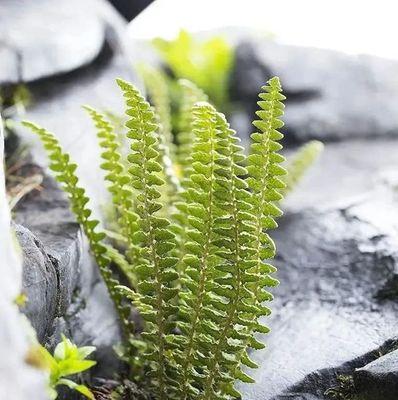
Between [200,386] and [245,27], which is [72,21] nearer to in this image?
[200,386]

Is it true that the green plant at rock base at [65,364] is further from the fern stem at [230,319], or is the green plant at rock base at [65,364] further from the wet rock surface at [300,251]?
the fern stem at [230,319]

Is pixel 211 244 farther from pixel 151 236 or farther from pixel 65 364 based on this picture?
pixel 65 364

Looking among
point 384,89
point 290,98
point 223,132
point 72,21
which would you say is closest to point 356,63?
point 384,89

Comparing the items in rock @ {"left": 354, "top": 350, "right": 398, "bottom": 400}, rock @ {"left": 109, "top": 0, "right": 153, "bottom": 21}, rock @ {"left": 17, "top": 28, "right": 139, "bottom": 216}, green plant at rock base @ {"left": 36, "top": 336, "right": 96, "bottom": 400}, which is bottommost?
rock @ {"left": 17, "top": 28, "right": 139, "bottom": 216}

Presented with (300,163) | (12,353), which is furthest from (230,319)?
(300,163)

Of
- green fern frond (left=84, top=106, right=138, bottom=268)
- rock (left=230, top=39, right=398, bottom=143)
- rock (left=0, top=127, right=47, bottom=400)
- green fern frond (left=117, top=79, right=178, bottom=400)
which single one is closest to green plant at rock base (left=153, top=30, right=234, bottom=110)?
rock (left=230, top=39, right=398, bottom=143)

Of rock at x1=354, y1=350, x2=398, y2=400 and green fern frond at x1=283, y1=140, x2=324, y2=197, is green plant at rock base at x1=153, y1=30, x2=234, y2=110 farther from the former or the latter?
rock at x1=354, y1=350, x2=398, y2=400
